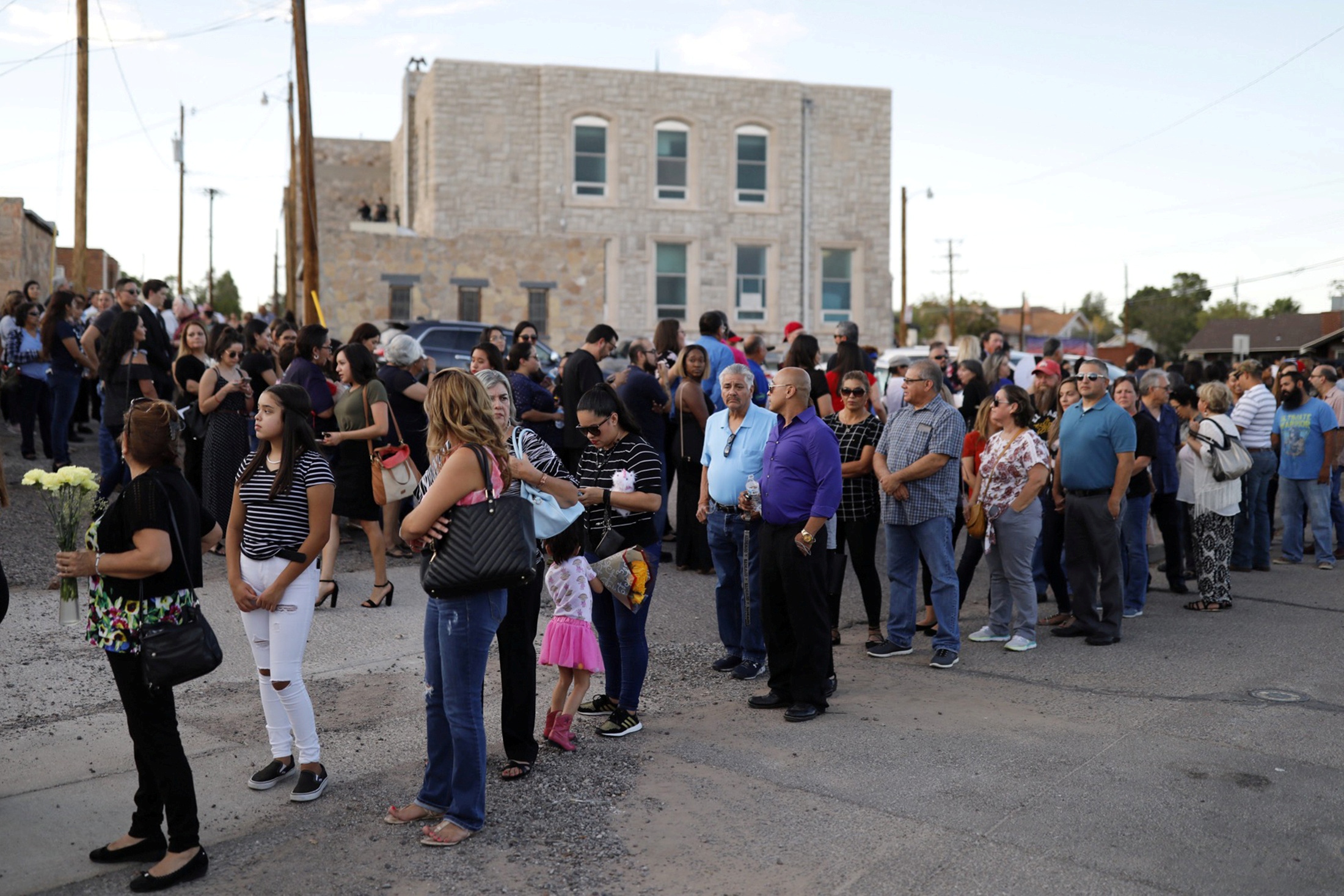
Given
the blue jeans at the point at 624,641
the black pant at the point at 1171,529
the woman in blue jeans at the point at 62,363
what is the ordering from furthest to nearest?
1. the woman in blue jeans at the point at 62,363
2. the black pant at the point at 1171,529
3. the blue jeans at the point at 624,641

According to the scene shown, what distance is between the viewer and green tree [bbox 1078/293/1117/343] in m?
113

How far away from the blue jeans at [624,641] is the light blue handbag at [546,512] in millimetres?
822

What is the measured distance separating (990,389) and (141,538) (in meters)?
8.80

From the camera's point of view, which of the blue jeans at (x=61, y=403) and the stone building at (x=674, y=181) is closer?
the blue jeans at (x=61, y=403)

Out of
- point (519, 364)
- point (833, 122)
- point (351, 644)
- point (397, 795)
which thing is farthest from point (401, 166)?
point (397, 795)

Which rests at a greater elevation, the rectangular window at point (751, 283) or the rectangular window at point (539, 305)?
the rectangular window at point (751, 283)

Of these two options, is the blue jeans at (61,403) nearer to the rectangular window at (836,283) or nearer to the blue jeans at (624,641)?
the blue jeans at (624,641)

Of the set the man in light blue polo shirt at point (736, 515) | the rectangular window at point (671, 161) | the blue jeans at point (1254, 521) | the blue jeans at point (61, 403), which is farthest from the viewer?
the rectangular window at point (671, 161)

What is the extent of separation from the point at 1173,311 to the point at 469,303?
72.4 m

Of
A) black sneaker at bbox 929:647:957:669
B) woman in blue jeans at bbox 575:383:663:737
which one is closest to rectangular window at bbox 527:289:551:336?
black sneaker at bbox 929:647:957:669

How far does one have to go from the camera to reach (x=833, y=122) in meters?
38.9

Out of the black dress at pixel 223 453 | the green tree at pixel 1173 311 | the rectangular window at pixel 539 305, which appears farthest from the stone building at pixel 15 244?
the green tree at pixel 1173 311

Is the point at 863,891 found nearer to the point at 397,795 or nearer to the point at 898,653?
the point at 397,795

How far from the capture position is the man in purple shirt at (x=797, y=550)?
6.45m
